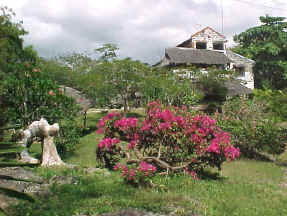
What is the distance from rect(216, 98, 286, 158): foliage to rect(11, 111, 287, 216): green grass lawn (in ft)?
22.3

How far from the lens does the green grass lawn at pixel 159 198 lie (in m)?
5.20

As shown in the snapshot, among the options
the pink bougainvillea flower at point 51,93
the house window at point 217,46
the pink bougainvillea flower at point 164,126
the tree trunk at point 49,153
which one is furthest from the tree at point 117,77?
the house window at point 217,46

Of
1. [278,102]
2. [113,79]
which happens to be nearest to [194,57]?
[113,79]

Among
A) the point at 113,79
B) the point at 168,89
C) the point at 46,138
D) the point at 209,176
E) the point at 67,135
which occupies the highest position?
the point at 113,79

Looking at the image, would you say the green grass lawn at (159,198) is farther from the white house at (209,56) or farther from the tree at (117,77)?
the white house at (209,56)

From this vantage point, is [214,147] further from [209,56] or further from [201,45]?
[201,45]

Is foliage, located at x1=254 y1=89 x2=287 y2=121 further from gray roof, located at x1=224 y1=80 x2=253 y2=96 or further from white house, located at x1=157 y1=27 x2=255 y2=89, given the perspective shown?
white house, located at x1=157 y1=27 x2=255 y2=89

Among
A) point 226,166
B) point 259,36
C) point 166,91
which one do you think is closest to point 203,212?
point 226,166

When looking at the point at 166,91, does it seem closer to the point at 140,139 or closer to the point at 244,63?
the point at 140,139

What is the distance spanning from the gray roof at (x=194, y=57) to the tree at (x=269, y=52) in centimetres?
782

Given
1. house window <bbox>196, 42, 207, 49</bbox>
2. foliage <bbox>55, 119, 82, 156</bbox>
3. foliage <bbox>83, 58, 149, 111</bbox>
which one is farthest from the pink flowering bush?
house window <bbox>196, 42, 207, 49</bbox>

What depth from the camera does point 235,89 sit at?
1169 inches

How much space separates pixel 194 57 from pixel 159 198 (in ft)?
92.5

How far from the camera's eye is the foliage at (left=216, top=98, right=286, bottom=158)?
14.4 metres
